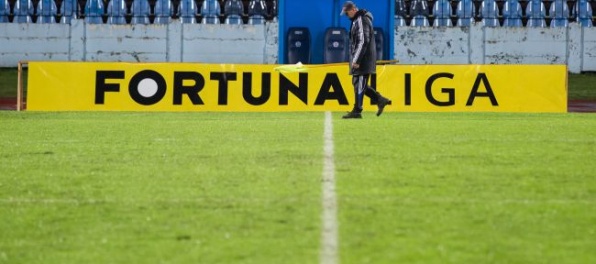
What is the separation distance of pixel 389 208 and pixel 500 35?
25025mm

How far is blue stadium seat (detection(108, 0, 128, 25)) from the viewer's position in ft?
106

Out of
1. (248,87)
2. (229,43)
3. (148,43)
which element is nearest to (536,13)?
(229,43)

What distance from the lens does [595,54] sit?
3128 centimetres

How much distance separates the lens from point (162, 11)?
106ft

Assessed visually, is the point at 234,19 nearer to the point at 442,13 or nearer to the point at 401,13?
the point at 401,13

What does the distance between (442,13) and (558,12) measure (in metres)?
3.21

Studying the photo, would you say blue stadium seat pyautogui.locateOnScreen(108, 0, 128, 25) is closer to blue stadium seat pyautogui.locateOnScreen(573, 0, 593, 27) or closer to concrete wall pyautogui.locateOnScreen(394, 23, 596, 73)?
concrete wall pyautogui.locateOnScreen(394, 23, 596, 73)

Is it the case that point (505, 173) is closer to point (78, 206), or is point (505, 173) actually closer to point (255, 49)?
point (78, 206)

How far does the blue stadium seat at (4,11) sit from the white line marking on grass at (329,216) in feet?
74.3

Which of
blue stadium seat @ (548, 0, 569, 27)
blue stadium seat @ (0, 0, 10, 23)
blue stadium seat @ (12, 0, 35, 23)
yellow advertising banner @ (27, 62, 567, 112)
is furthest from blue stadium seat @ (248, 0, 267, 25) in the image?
yellow advertising banner @ (27, 62, 567, 112)

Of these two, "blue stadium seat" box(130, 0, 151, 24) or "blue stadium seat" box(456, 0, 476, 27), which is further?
"blue stadium seat" box(130, 0, 151, 24)

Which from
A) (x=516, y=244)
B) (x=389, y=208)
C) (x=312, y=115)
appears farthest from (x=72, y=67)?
(x=516, y=244)

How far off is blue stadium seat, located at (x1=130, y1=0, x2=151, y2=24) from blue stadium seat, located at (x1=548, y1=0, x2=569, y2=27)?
1097cm

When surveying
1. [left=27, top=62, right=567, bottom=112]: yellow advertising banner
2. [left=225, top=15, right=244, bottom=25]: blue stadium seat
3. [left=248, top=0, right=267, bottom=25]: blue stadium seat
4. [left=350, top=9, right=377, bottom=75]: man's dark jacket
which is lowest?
[left=27, top=62, right=567, bottom=112]: yellow advertising banner
